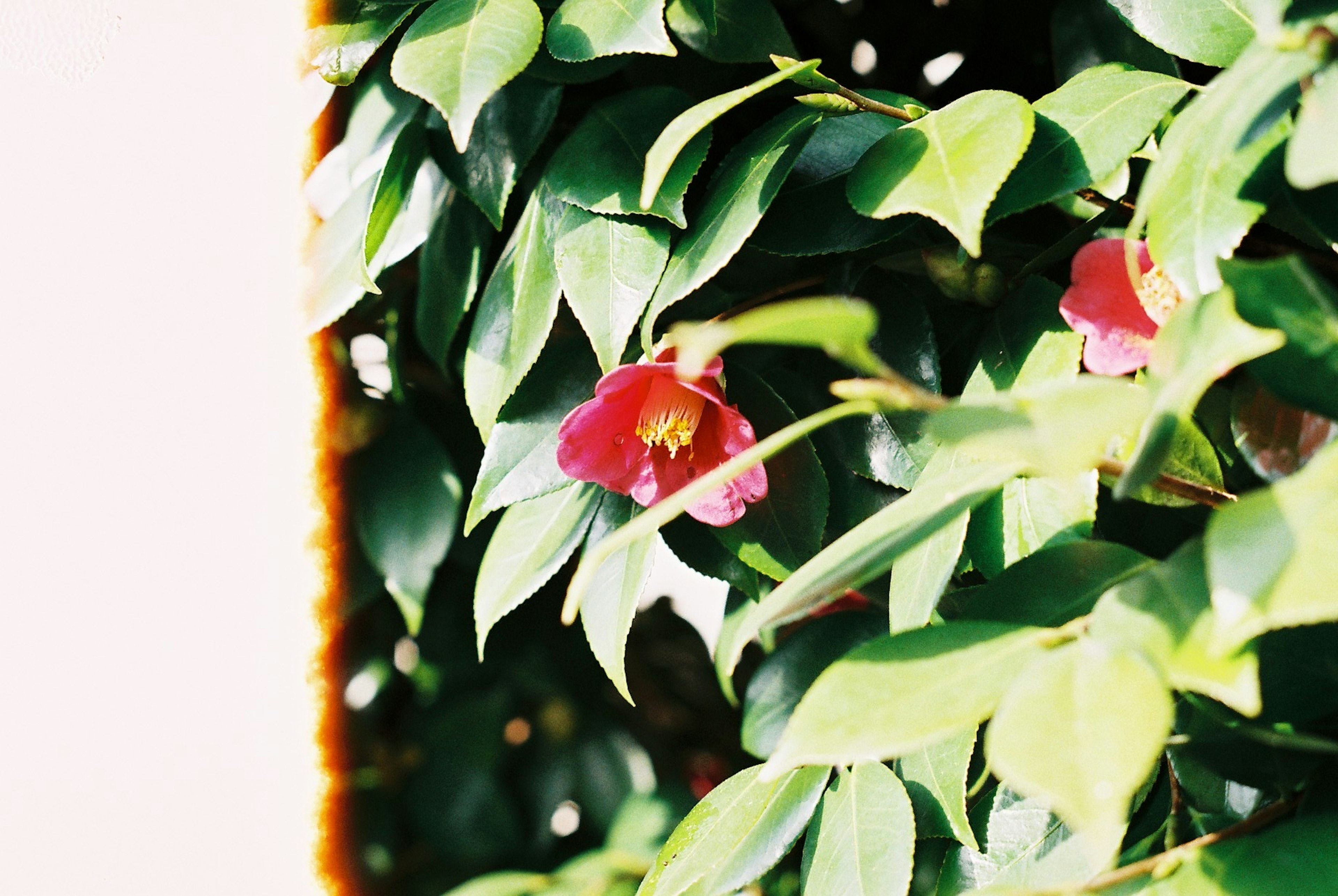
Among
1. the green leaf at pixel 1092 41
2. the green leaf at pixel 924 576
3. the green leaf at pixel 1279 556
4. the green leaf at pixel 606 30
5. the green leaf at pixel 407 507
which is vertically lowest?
the green leaf at pixel 407 507

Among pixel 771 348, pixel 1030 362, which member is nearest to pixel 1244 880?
pixel 1030 362

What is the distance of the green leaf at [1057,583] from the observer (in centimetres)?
33

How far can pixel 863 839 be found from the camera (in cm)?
44

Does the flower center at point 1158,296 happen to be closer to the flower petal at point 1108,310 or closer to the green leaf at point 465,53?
the flower petal at point 1108,310

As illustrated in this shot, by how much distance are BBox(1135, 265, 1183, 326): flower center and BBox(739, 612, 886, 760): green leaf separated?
248 mm

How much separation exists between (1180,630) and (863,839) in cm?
23

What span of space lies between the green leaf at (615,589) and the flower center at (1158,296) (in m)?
0.24

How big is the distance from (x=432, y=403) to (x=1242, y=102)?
0.60 metres

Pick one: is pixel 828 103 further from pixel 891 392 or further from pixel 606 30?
pixel 891 392

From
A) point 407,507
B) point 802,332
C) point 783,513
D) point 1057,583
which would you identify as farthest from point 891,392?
point 407,507

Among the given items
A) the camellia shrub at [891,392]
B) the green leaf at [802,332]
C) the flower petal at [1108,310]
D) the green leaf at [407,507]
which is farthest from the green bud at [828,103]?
the green leaf at [407,507]

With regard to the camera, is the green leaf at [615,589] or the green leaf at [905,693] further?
the green leaf at [615,589]

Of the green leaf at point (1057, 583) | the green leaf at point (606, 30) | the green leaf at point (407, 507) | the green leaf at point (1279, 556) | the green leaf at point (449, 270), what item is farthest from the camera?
the green leaf at point (407, 507)

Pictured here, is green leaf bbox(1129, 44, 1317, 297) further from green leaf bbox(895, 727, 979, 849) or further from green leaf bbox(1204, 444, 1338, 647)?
green leaf bbox(895, 727, 979, 849)
